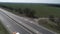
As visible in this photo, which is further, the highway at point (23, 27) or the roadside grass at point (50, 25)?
the roadside grass at point (50, 25)

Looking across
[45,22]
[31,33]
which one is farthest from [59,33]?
[45,22]

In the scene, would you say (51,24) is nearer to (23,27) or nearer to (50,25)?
(50,25)

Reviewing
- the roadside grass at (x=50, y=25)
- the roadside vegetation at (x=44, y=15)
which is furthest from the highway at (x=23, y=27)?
the roadside vegetation at (x=44, y=15)

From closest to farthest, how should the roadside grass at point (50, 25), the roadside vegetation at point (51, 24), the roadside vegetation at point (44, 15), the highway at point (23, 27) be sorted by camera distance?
the highway at point (23, 27) → the roadside grass at point (50, 25) → the roadside vegetation at point (51, 24) → the roadside vegetation at point (44, 15)

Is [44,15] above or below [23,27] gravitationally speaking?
above

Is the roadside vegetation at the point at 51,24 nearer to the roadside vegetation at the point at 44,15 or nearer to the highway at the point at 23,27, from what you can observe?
the roadside vegetation at the point at 44,15

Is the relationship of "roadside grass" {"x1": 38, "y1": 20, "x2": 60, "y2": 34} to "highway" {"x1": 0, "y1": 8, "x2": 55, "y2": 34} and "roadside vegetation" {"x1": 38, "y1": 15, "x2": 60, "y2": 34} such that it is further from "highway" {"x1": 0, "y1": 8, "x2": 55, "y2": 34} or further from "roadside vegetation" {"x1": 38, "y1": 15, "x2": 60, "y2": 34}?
"highway" {"x1": 0, "y1": 8, "x2": 55, "y2": 34}

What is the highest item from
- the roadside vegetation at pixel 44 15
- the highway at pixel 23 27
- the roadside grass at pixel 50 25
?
the roadside vegetation at pixel 44 15

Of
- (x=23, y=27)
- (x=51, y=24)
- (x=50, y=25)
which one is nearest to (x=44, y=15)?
A: (x=51, y=24)

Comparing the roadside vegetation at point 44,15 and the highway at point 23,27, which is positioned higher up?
the roadside vegetation at point 44,15

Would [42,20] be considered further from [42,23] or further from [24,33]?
[24,33]

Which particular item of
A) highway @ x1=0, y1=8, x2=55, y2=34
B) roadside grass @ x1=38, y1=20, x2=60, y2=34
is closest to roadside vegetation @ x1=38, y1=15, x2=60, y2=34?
roadside grass @ x1=38, y1=20, x2=60, y2=34

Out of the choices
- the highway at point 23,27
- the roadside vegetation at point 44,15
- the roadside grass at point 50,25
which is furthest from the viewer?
the roadside vegetation at point 44,15
